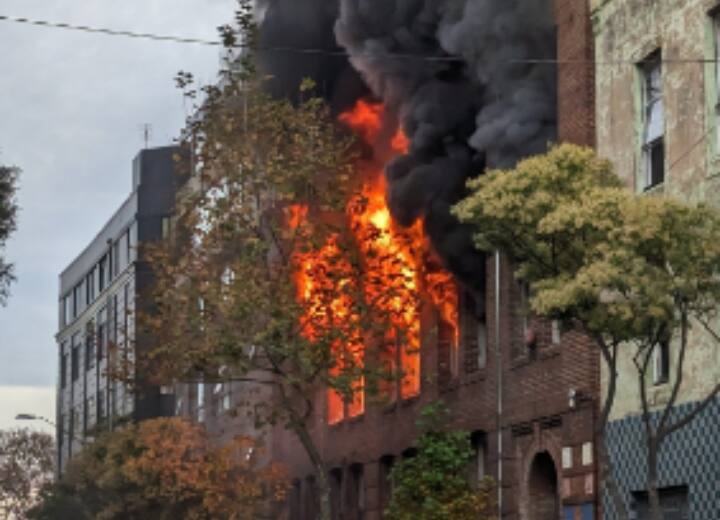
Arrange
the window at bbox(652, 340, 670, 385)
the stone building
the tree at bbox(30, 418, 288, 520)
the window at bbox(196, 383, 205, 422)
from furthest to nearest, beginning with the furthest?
the window at bbox(196, 383, 205, 422) < the tree at bbox(30, 418, 288, 520) < the window at bbox(652, 340, 670, 385) < the stone building

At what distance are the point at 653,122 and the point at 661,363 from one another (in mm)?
3691

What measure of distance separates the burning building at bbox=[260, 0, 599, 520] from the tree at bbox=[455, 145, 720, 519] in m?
8.89

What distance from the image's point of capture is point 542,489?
30734 millimetres

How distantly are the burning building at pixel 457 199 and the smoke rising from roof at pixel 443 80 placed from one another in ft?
0.13

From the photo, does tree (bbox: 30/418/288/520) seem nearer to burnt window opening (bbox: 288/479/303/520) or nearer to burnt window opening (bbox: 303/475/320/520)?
burnt window opening (bbox: 288/479/303/520)

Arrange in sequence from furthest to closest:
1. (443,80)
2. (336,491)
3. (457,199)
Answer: (336,491) → (443,80) → (457,199)

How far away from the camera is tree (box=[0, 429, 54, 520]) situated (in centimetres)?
10156

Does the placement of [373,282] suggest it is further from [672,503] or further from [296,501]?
[296,501]

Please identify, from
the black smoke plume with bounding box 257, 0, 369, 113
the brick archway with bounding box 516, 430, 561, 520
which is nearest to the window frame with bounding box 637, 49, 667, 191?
the brick archway with bounding box 516, 430, 561, 520

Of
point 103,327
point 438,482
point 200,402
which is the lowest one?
point 438,482

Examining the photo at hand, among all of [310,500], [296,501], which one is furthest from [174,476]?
[296,501]

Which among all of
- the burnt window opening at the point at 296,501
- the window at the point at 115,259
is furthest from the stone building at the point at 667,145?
the window at the point at 115,259

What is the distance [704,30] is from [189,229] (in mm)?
11692

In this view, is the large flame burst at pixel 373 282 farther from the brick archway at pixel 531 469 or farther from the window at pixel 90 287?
the window at pixel 90 287
